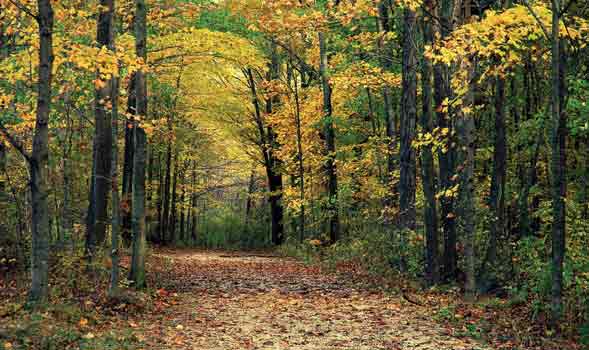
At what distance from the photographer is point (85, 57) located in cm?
786

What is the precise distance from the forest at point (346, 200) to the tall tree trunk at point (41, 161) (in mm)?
18

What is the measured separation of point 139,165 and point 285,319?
12.6 ft

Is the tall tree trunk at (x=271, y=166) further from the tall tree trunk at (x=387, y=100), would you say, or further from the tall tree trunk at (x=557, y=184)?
the tall tree trunk at (x=557, y=184)

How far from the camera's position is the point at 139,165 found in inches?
403

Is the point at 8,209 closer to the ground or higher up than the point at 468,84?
closer to the ground

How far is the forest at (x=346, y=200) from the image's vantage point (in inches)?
299

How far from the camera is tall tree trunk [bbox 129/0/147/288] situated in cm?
1018

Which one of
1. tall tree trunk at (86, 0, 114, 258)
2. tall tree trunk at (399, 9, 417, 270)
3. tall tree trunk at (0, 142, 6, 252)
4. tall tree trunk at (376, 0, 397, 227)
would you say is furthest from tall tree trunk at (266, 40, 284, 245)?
tall tree trunk at (0, 142, 6, 252)

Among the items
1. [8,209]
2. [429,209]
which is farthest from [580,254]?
[8,209]

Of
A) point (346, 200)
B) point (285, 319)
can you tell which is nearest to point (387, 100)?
point (346, 200)

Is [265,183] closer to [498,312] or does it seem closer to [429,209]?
[429,209]

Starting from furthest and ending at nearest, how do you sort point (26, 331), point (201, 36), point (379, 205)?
point (379, 205)
point (201, 36)
point (26, 331)

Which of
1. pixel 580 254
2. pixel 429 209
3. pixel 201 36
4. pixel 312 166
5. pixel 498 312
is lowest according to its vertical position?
pixel 498 312

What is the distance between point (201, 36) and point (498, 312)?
909 cm
